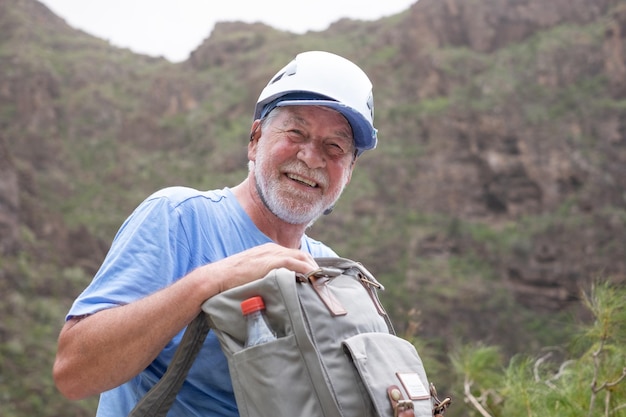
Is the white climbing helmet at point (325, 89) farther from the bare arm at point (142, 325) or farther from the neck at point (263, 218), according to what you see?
the bare arm at point (142, 325)

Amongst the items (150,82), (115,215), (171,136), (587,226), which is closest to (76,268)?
(115,215)

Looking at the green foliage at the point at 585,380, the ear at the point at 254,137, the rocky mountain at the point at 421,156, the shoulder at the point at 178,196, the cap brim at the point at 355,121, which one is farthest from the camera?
the rocky mountain at the point at 421,156

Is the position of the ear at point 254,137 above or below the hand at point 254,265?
above

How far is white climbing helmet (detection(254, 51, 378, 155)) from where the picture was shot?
162 centimetres

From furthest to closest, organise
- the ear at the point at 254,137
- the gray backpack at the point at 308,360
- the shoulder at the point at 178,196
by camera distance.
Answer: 1. the ear at the point at 254,137
2. the shoulder at the point at 178,196
3. the gray backpack at the point at 308,360

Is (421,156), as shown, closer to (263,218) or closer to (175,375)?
(263,218)

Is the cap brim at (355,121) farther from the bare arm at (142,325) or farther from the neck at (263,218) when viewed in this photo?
the bare arm at (142,325)

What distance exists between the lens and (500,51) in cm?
4512

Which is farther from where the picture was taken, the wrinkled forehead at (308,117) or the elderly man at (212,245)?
the wrinkled forehead at (308,117)

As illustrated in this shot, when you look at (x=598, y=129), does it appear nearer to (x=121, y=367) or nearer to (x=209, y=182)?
(x=209, y=182)

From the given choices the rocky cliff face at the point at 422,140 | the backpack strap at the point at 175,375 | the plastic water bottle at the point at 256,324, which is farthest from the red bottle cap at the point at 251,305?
the rocky cliff face at the point at 422,140

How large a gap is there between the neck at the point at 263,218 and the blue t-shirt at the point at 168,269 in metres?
0.11

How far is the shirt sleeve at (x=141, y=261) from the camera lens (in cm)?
134

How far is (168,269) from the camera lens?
1403 millimetres
